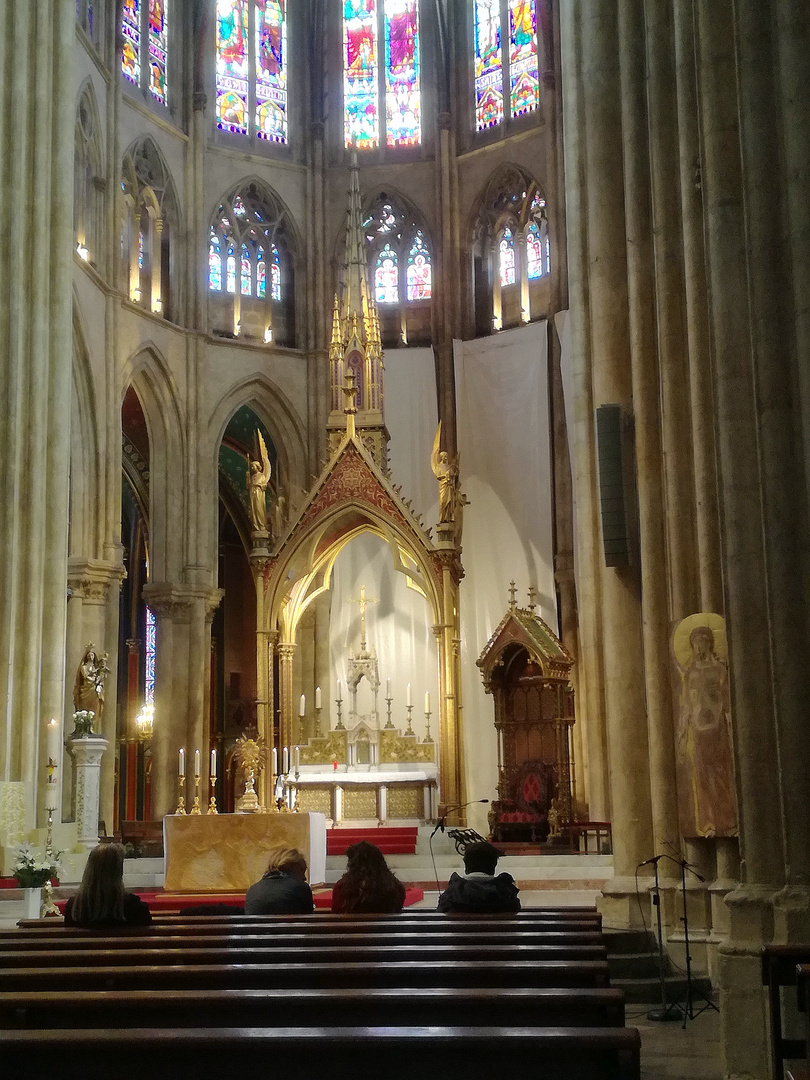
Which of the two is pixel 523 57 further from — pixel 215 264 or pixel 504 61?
pixel 215 264

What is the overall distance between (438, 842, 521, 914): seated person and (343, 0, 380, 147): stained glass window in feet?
74.0

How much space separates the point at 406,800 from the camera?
20406 mm

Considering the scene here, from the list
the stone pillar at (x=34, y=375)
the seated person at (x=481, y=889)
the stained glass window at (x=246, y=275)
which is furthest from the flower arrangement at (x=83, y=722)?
the seated person at (x=481, y=889)

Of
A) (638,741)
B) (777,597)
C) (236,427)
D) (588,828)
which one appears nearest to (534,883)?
(588,828)

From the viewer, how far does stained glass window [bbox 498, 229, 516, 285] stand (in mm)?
26422

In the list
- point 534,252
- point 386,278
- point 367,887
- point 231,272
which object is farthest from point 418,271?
point 367,887

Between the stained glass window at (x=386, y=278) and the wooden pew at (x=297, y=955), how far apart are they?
22.7m

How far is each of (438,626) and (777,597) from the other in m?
14.5

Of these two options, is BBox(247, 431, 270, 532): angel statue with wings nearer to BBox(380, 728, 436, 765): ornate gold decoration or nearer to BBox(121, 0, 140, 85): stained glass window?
BBox(380, 728, 436, 765): ornate gold decoration

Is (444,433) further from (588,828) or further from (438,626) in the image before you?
(588,828)

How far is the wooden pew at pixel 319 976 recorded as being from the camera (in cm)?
471

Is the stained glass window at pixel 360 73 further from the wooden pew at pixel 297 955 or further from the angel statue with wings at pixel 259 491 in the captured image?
the wooden pew at pixel 297 955

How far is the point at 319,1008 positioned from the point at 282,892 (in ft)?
9.90

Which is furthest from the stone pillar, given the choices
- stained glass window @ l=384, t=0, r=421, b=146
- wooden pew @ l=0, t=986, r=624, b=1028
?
wooden pew @ l=0, t=986, r=624, b=1028
